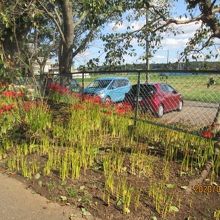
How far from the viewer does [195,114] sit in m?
8.20

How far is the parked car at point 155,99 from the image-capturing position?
9.40 metres

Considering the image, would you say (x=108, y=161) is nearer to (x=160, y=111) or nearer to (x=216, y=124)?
(x=216, y=124)

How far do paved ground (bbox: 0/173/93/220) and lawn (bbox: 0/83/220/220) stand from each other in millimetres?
136

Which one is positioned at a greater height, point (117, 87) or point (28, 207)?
point (117, 87)

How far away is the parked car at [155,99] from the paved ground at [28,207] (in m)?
4.55

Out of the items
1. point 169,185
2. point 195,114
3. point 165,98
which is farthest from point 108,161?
point 165,98

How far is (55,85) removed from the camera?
37.7ft

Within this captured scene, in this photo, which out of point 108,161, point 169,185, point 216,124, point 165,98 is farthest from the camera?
point 165,98

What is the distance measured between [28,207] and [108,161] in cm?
147

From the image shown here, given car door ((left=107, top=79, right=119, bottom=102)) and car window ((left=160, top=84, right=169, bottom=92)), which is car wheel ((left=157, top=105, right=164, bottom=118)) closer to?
car window ((left=160, top=84, right=169, bottom=92))

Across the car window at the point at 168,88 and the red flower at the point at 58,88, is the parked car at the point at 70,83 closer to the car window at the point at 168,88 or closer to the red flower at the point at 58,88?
the red flower at the point at 58,88

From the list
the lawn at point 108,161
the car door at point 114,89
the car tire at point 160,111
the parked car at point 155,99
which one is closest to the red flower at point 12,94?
the lawn at point 108,161

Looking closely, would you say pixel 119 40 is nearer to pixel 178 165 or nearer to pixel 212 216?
pixel 178 165

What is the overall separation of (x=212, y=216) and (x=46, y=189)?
216cm
